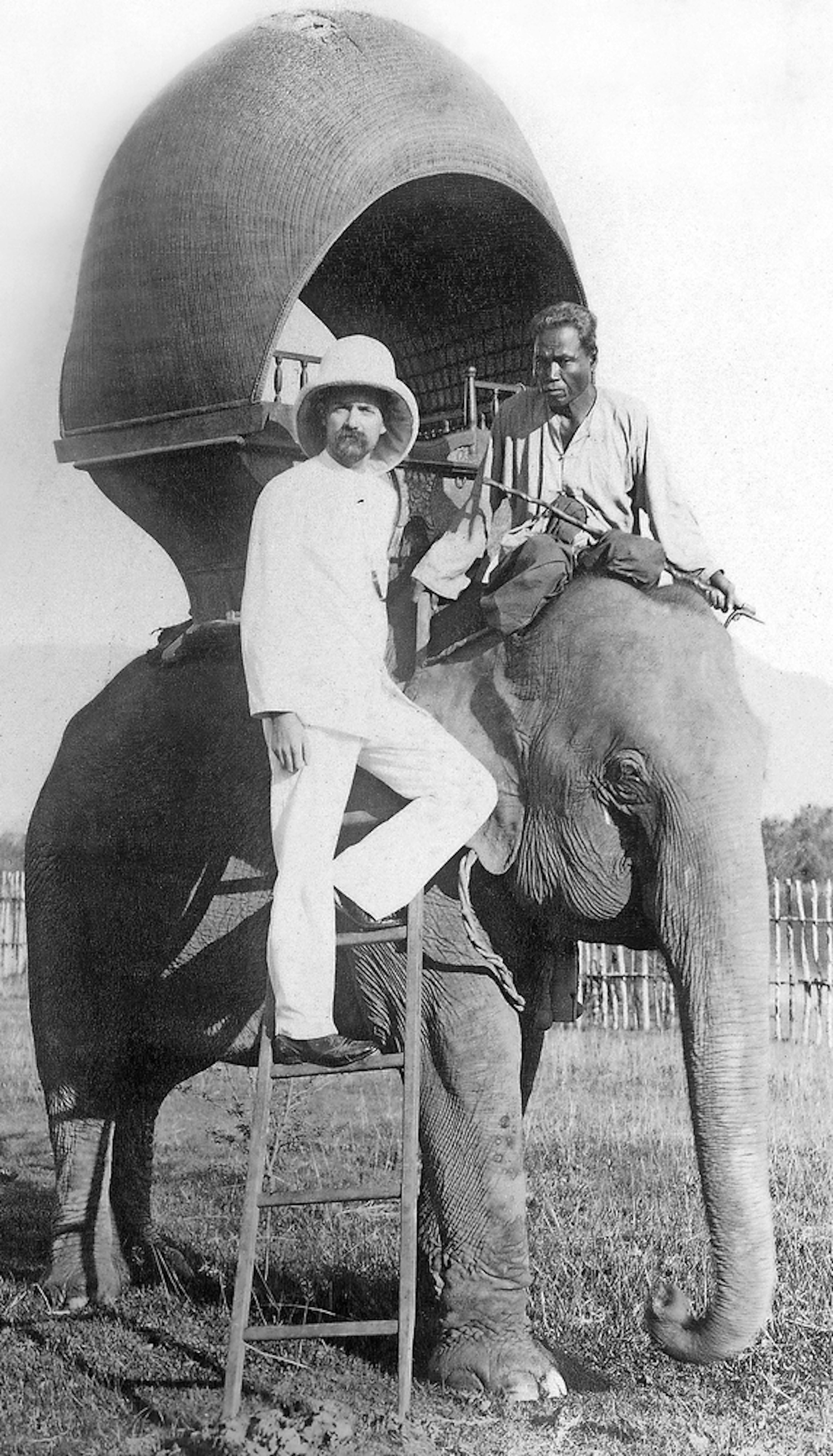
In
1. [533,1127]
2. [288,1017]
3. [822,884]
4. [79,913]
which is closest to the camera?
[288,1017]

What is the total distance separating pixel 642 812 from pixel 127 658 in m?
2.59

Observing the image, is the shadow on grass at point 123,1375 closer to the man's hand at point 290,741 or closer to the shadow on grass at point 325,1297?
the shadow on grass at point 325,1297

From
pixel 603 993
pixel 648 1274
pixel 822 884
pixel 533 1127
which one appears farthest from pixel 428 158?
pixel 822 884

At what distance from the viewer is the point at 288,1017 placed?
4.16 metres

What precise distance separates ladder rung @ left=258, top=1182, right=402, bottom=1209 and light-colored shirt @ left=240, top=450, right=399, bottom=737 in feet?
3.59

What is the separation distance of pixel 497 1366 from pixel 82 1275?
190 centimetres

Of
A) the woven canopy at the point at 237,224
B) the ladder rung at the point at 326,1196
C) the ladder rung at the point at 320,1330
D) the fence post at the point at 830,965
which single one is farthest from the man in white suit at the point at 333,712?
the fence post at the point at 830,965

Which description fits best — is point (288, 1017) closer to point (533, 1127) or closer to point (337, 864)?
point (337, 864)

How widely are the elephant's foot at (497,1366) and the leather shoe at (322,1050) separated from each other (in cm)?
80

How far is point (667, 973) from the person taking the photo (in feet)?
29.2

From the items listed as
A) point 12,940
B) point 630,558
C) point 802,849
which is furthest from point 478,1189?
point 12,940

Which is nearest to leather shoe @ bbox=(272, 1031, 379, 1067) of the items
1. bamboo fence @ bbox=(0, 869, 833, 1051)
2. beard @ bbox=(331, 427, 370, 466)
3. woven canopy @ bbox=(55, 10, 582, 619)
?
beard @ bbox=(331, 427, 370, 466)

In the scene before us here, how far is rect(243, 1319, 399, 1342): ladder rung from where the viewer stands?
3.90 meters

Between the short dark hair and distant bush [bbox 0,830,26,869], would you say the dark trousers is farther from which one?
distant bush [bbox 0,830,26,869]
